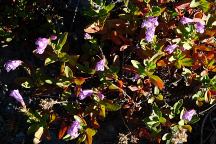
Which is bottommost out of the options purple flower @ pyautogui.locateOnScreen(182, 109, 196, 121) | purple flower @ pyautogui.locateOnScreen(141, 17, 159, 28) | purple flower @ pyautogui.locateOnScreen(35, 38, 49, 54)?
purple flower @ pyautogui.locateOnScreen(182, 109, 196, 121)

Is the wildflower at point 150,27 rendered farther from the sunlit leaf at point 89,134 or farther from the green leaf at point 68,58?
the sunlit leaf at point 89,134

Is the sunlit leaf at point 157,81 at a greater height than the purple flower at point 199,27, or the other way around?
the purple flower at point 199,27

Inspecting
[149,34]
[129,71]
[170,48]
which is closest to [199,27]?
[170,48]

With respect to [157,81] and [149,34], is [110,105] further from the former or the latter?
[149,34]

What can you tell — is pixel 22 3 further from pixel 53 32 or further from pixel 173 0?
pixel 173 0

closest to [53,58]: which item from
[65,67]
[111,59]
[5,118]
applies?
[65,67]

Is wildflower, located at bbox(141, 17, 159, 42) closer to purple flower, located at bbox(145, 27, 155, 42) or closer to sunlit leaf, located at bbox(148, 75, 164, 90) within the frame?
purple flower, located at bbox(145, 27, 155, 42)

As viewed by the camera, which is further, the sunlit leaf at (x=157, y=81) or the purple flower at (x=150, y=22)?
the sunlit leaf at (x=157, y=81)

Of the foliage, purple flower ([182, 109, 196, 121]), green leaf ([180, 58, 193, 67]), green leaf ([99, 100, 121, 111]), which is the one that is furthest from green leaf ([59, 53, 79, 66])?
purple flower ([182, 109, 196, 121])

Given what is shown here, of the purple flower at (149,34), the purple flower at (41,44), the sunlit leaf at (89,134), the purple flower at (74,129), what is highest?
the purple flower at (149,34)

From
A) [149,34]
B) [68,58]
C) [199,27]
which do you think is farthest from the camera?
[68,58]

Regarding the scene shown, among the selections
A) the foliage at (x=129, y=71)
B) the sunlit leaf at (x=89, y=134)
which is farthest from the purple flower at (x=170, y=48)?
the sunlit leaf at (x=89, y=134)
